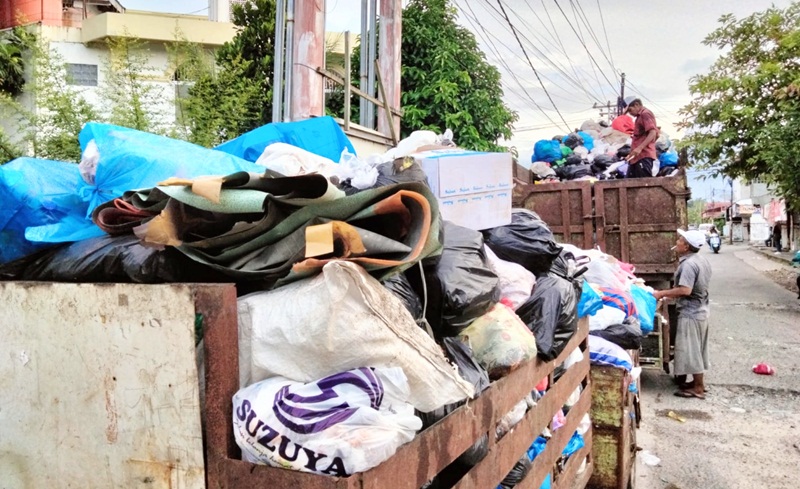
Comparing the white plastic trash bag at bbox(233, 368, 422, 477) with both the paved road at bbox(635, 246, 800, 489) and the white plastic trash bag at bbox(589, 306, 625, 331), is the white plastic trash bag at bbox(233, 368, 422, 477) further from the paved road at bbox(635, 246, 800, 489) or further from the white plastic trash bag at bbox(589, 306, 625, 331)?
the paved road at bbox(635, 246, 800, 489)

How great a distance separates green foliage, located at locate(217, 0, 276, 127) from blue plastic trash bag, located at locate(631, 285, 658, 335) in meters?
5.84

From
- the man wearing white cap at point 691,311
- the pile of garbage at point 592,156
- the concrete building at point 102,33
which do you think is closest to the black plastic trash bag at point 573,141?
the pile of garbage at point 592,156

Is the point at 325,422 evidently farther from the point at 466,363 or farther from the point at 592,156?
the point at 592,156

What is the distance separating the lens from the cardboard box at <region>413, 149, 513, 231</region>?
98.4 inches

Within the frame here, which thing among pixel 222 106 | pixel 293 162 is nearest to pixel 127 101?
pixel 222 106

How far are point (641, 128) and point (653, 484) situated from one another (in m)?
5.01

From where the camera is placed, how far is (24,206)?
177 cm

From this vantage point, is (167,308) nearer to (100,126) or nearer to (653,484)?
(100,126)

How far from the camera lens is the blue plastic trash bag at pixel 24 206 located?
1.77 meters

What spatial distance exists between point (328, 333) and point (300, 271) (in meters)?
0.18

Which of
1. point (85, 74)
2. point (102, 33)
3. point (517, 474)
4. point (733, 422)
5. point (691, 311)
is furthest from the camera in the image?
point (85, 74)

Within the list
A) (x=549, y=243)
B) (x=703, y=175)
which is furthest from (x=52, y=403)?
(x=703, y=175)

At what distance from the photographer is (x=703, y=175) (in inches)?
649

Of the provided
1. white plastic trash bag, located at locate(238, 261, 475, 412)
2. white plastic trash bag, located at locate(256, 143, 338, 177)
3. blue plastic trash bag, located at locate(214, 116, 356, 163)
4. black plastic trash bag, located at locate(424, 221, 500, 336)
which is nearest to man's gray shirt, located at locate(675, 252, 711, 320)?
blue plastic trash bag, located at locate(214, 116, 356, 163)
